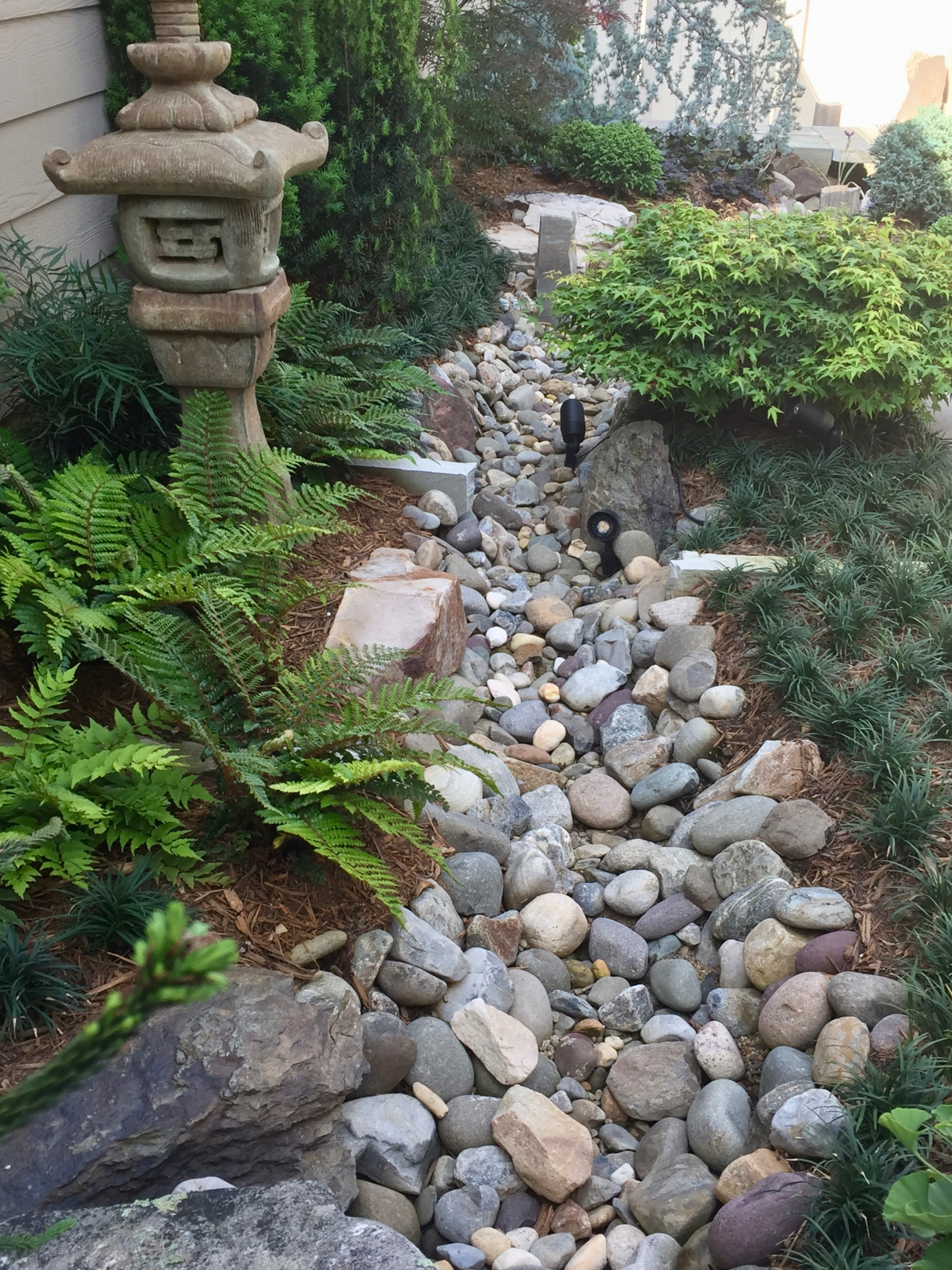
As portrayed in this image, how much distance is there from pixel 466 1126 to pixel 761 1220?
729 millimetres

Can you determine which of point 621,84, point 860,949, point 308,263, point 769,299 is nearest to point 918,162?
point 621,84

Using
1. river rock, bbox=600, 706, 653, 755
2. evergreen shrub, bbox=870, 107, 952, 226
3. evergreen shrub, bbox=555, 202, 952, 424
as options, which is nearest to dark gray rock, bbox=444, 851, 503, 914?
river rock, bbox=600, 706, 653, 755

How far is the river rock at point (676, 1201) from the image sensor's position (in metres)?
2.36

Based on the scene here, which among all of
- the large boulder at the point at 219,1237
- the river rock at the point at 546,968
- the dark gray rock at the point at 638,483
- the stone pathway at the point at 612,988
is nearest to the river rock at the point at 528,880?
the stone pathway at the point at 612,988

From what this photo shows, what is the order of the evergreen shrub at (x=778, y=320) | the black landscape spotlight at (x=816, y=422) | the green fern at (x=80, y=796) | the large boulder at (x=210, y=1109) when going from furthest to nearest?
the black landscape spotlight at (x=816, y=422), the evergreen shrub at (x=778, y=320), the green fern at (x=80, y=796), the large boulder at (x=210, y=1109)

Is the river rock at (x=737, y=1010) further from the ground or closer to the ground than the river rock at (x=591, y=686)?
closer to the ground

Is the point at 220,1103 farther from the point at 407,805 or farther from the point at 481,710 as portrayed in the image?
the point at 481,710

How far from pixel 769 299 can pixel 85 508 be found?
124 inches

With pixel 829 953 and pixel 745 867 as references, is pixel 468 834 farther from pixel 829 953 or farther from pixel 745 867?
pixel 829 953

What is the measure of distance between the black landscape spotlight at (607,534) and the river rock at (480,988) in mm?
2351

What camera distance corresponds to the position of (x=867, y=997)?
255 centimetres

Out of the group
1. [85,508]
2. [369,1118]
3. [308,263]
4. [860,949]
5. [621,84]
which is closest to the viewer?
[369,1118]

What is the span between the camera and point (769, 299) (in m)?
4.73

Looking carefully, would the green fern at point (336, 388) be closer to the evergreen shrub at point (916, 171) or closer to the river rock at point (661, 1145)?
Result: the river rock at point (661, 1145)
